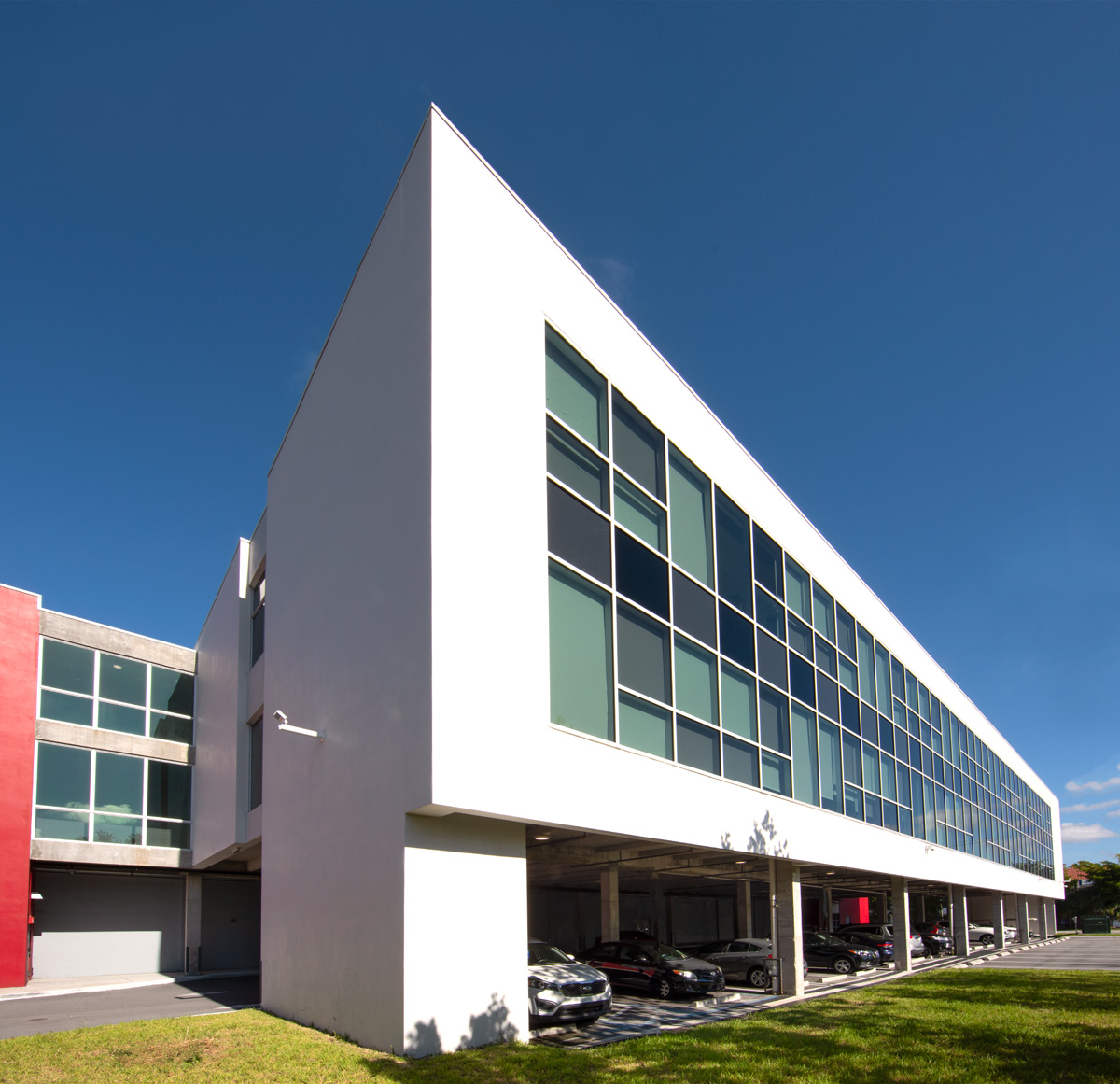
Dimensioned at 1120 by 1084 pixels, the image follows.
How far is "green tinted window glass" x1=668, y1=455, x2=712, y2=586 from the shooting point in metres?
18.1

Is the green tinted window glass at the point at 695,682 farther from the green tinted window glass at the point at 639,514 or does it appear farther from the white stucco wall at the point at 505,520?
the green tinted window glass at the point at 639,514

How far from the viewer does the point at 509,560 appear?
1311 cm

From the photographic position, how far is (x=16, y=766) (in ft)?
77.0

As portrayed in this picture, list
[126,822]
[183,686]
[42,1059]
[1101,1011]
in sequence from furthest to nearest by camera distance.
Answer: [183,686]
[126,822]
[1101,1011]
[42,1059]

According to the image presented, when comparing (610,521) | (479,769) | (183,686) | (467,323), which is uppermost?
(467,323)

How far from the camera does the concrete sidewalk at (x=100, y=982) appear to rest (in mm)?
21463

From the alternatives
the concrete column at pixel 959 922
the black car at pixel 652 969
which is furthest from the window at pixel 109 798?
the concrete column at pixel 959 922

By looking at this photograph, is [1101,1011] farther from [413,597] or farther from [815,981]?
[413,597]

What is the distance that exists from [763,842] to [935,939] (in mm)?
22657

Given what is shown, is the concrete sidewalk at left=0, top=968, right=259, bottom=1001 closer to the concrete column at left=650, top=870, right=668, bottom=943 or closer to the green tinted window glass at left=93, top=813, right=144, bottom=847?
the green tinted window glass at left=93, top=813, right=144, bottom=847

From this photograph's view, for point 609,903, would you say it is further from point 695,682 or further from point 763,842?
point 695,682

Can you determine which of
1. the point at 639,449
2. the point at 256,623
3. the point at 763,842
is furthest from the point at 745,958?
the point at 256,623

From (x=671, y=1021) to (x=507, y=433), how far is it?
1062 centimetres

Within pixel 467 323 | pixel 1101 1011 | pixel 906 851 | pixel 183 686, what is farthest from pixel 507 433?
pixel 906 851
